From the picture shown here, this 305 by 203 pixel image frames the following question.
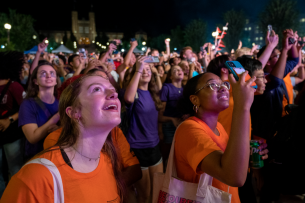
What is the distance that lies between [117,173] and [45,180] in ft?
2.03

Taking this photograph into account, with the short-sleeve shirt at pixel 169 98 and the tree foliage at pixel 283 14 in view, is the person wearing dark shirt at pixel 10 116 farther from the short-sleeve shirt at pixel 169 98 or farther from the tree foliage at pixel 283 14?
the tree foliage at pixel 283 14

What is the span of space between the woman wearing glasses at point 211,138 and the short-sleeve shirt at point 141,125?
1.24 m

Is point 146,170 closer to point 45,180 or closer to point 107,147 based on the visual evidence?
point 107,147

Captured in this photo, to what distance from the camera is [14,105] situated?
3.82 metres

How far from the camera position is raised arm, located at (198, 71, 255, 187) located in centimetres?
126

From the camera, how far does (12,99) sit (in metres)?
3.81

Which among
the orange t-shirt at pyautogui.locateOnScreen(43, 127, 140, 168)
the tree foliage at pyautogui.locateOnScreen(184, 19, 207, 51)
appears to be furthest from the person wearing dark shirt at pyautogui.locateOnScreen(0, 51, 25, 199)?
the tree foliage at pyautogui.locateOnScreen(184, 19, 207, 51)

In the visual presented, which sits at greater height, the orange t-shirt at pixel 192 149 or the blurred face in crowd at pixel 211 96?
the blurred face in crowd at pixel 211 96

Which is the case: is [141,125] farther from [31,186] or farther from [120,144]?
[31,186]

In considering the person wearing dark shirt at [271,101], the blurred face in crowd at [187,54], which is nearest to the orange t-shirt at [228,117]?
the person wearing dark shirt at [271,101]

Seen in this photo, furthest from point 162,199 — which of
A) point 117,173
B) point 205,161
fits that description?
point 205,161

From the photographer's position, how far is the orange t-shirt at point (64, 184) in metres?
1.16

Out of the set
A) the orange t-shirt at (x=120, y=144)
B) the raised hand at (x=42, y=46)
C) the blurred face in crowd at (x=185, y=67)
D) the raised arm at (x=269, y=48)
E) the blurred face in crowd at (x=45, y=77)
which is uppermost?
the raised hand at (x=42, y=46)

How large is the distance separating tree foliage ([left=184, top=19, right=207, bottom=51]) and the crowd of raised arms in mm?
50741
